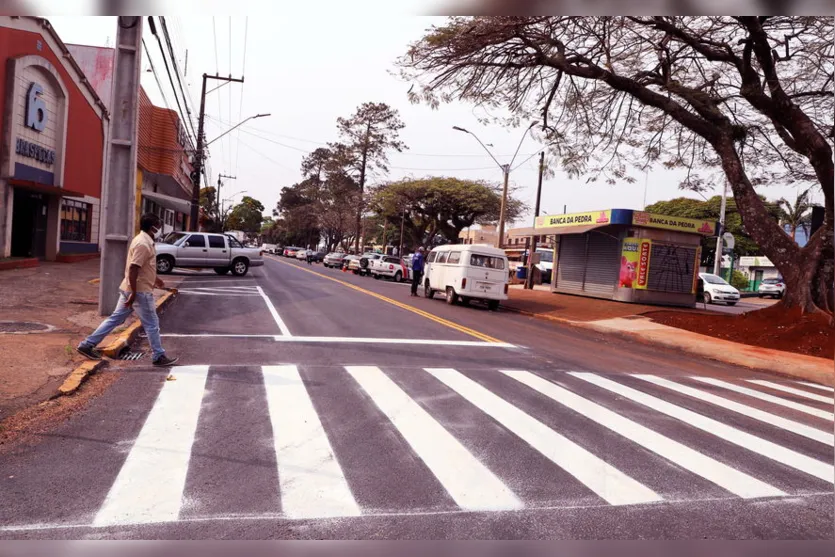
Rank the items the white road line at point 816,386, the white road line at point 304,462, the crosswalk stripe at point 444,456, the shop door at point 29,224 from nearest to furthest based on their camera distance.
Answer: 1. the white road line at point 304,462
2. the crosswalk stripe at point 444,456
3. the white road line at point 816,386
4. the shop door at point 29,224

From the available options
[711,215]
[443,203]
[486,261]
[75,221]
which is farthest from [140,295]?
[711,215]

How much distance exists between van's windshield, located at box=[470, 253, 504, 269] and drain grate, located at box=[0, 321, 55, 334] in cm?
1301

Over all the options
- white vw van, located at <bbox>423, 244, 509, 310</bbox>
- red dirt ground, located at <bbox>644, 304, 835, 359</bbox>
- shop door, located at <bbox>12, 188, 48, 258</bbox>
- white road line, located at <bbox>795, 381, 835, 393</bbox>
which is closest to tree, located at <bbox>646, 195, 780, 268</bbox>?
white vw van, located at <bbox>423, 244, 509, 310</bbox>

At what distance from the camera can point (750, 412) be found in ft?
24.5

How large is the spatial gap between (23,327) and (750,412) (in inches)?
412

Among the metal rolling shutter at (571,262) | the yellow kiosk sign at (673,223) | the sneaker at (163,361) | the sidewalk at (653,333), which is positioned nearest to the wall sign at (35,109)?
the sneaker at (163,361)

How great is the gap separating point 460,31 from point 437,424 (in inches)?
471

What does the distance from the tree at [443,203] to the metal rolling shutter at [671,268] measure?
2497 cm

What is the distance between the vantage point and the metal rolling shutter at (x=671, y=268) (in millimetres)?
24516

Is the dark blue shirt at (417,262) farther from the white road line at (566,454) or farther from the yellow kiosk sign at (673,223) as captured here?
A: the white road line at (566,454)

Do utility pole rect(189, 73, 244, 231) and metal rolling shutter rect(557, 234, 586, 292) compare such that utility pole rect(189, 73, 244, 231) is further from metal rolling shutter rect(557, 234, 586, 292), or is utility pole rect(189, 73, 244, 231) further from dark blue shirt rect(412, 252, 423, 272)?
metal rolling shutter rect(557, 234, 586, 292)

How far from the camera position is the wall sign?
19388 millimetres

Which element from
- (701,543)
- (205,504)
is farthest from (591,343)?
(205,504)

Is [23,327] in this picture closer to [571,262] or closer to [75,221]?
[75,221]
